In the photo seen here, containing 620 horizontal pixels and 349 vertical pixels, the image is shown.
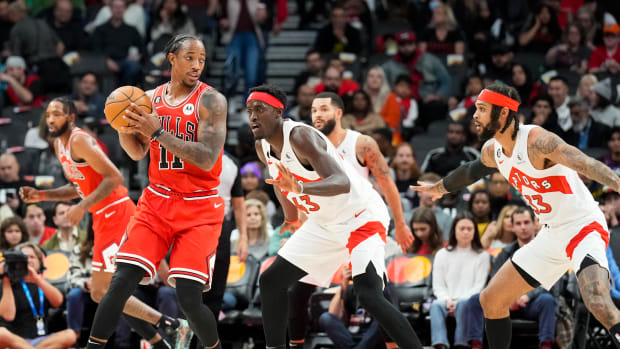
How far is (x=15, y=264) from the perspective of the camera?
8.49m

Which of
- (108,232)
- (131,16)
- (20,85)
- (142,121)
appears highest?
(131,16)

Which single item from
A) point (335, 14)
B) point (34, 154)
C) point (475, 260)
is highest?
point (335, 14)

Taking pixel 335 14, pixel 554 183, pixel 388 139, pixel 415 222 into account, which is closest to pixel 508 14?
pixel 335 14

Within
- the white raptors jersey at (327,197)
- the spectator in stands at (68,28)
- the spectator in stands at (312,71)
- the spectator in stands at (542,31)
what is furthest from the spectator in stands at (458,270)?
the spectator in stands at (68,28)

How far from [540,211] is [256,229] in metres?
4.08

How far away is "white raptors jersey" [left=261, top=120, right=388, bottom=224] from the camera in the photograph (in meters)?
5.96

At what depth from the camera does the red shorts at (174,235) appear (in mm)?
5738

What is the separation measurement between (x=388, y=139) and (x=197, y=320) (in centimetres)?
574

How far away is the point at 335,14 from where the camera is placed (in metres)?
13.5

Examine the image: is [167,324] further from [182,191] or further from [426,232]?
[426,232]

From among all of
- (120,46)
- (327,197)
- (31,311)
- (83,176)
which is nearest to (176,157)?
(327,197)

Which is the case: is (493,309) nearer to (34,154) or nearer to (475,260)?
(475,260)

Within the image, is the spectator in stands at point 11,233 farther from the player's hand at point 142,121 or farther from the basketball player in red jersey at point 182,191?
the player's hand at point 142,121

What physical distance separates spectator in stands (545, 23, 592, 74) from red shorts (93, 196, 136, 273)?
8.07 metres
